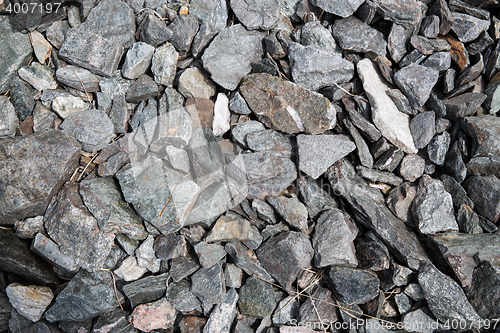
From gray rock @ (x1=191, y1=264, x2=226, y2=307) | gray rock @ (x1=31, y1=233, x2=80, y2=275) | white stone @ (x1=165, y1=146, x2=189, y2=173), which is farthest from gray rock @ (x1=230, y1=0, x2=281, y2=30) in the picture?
gray rock @ (x1=31, y1=233, x2=80, y2=275)

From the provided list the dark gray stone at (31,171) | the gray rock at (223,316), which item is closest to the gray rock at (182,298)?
the gray rock at (223,316)

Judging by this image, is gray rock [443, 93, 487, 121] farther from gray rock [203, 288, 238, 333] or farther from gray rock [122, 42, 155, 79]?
gray rock [122, 42, 155, 79]

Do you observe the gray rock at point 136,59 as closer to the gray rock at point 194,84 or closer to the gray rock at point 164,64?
the gray rock at point 164,64

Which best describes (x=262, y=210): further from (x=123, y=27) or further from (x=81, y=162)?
(x=123, y=27)

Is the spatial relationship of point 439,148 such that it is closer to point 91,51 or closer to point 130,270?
point 130,270

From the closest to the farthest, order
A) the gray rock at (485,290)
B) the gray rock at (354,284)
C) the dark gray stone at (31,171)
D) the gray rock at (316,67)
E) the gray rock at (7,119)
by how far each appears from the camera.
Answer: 1. the gray rock at (485,290)
2. the gray rock at (354,284)
3. the dark gray stone at (31,171)
4. the gray rock at (316,67)
5. the gray rock at (7,119)
